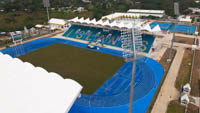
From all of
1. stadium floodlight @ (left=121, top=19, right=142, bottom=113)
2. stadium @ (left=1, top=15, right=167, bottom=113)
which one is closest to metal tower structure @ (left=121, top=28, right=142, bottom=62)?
stadium floodlight @ (left=121, top=19, right=142, bottom=113)

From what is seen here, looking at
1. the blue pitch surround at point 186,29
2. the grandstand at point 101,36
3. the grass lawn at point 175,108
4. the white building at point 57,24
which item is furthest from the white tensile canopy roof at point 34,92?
the blue pitch surround at point 186,29

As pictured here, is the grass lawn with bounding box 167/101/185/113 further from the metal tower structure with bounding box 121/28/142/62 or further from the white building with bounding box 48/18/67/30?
the white building with bounding box 48/18/67/30

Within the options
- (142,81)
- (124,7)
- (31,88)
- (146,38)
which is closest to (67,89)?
(31,88)

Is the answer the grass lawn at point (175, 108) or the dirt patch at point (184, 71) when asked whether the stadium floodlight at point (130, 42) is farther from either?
the dirt patch at point (184, 71)

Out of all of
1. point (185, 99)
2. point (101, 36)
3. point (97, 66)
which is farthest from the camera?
point (101, 36)

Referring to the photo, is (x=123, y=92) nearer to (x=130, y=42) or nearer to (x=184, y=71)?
(x=130, y=42)

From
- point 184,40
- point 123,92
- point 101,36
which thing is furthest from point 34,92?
point 184,40

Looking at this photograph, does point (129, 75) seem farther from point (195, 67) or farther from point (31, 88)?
point (31, 88)
